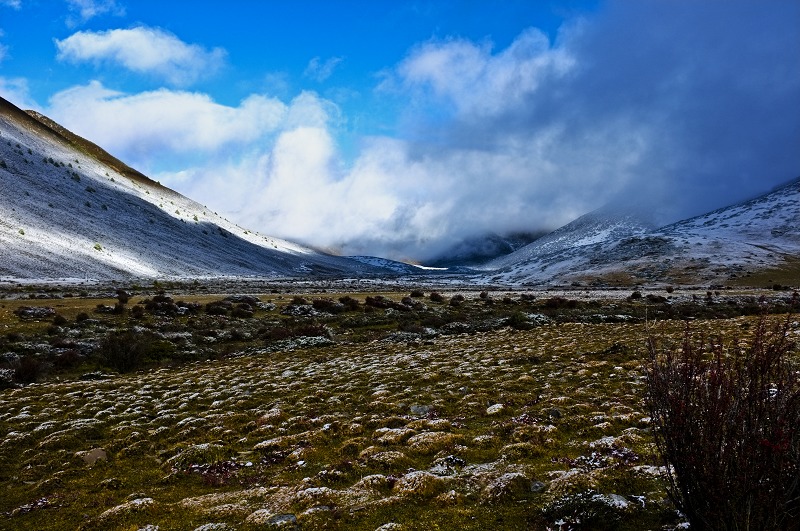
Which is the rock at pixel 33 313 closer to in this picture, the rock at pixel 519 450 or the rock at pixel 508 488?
the rock at pixel 519 450

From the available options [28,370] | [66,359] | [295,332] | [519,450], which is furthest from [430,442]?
[295,332]

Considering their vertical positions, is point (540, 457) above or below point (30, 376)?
above

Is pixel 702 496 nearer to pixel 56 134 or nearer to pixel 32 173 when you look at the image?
pixel 32 173

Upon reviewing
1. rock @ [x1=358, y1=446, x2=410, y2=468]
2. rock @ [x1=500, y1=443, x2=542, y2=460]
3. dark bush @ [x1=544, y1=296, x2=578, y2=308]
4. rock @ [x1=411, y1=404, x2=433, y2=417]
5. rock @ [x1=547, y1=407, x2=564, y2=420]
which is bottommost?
rock @ [x1=411, y1=404, x2=433, y2=417]

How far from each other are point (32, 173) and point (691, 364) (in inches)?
5876

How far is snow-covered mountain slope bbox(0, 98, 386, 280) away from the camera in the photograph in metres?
79.9

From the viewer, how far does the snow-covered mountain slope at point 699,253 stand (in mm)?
121938

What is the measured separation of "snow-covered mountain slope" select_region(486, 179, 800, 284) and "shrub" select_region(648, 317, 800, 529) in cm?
12748

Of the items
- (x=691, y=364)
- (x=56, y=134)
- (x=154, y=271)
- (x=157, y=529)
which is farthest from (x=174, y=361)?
(x=56, y=134)

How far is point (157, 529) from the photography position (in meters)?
8.01

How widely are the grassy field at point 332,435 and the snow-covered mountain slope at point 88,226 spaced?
60.9 m

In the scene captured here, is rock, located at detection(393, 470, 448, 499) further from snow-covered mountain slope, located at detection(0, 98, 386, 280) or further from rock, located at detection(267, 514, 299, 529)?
snow-covered mountain slope, located at detection(0, 98, 386, 280)

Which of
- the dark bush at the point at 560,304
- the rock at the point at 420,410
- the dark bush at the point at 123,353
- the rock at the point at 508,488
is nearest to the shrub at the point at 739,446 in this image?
the rock at the point at 508,488

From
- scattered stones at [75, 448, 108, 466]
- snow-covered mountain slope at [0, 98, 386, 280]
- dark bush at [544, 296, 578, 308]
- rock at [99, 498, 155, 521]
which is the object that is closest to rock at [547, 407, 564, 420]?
rock at [99, 498, 155, 521]
